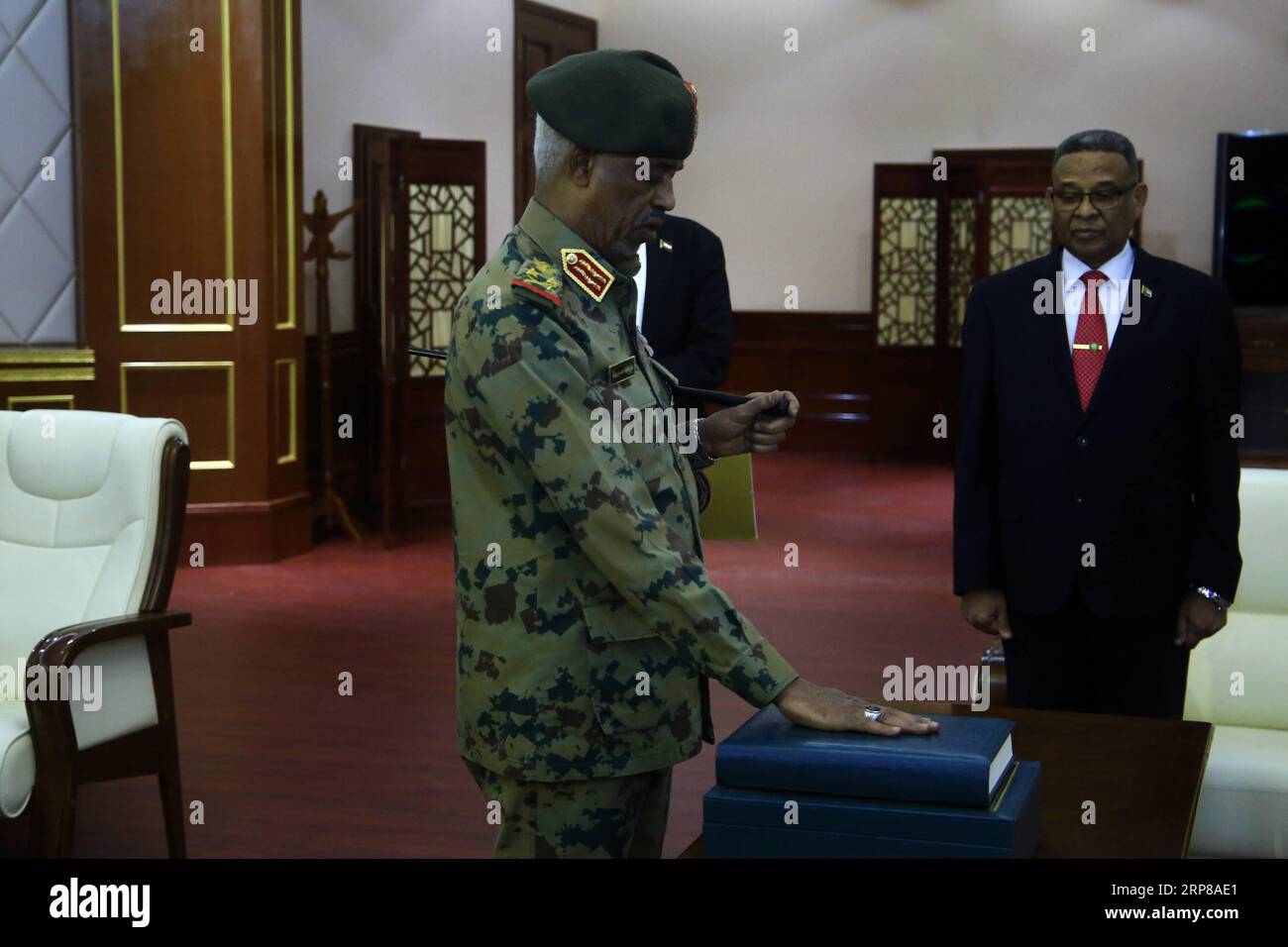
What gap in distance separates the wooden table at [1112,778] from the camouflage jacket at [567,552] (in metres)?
0.17

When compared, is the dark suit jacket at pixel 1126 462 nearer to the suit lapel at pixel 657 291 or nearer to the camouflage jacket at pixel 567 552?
the camouflage jacket at pixel 567 552

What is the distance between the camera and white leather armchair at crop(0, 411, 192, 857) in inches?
118

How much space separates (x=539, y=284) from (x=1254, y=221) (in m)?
9.88

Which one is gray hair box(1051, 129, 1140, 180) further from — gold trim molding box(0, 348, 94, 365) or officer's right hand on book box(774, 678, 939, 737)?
gold trim molding box(0, 348, 94, 365)

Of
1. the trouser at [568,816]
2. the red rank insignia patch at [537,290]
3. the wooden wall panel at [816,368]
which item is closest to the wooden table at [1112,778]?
the trouser at [568,816]

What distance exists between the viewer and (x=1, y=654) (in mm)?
3344

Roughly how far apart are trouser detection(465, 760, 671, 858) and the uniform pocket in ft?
0.24

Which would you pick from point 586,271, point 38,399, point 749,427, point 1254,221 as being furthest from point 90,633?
point 1254,221

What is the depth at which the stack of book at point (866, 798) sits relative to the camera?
4.61 ft

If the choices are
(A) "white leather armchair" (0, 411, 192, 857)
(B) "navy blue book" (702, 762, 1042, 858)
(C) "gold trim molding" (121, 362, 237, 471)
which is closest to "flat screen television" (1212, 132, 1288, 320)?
(C) "gold trim molding" (121, 362, 237, 471)

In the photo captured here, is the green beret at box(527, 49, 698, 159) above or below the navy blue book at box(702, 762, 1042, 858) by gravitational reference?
above

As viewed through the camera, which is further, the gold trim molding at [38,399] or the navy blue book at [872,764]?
the gold trim molding at [38,399]

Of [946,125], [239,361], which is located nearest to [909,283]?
[946,125]
